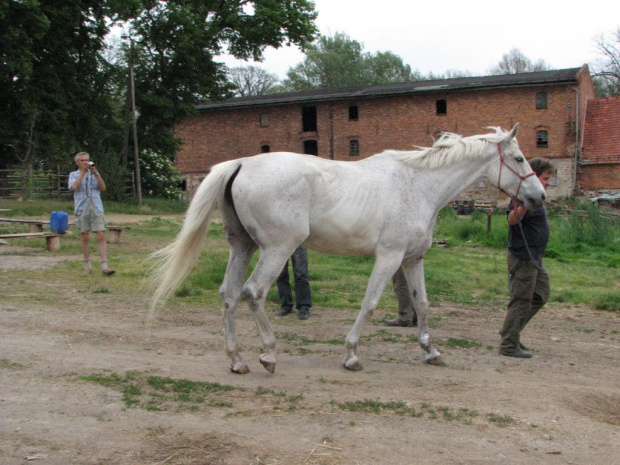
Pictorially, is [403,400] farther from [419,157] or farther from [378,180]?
[419,157]

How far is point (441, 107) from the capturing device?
43562 millimetres

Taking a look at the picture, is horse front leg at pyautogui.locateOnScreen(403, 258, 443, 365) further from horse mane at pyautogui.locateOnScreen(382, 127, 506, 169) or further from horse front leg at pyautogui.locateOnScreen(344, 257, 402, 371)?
horse mane at pyautogui.locateOnScreen(382, 127, 506, 169)

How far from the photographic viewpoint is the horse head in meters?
6.20

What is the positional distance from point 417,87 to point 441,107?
2293 millimetres

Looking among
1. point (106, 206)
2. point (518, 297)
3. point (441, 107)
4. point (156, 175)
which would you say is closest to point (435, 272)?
point (518, 297)

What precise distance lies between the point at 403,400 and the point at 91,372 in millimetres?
2673

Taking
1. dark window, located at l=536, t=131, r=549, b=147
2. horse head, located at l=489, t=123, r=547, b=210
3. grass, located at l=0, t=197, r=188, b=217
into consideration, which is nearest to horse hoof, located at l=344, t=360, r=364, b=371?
horse head, located at l=489, t=123, r=547, b=210

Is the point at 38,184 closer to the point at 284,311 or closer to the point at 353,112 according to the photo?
the point at 353,112

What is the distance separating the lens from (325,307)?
8922 millimetres

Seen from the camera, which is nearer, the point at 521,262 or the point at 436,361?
the point at 436,361

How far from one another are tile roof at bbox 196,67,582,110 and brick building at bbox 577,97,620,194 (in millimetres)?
3496

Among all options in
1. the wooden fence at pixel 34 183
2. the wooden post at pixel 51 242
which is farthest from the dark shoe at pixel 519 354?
the wooden fence at pixel 34 183

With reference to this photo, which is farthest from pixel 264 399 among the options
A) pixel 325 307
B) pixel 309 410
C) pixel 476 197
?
pixel 476 197

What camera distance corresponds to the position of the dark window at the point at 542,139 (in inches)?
1589
